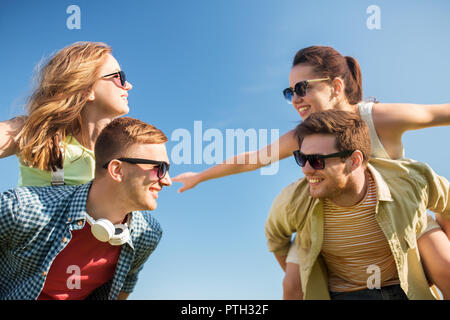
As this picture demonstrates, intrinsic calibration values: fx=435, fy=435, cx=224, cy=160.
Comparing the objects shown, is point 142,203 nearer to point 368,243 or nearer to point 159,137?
point 159,137

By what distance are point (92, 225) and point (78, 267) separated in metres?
0.51

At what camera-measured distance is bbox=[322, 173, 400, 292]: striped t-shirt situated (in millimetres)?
4789

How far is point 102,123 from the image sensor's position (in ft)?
18.0

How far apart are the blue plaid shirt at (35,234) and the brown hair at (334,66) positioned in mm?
3293

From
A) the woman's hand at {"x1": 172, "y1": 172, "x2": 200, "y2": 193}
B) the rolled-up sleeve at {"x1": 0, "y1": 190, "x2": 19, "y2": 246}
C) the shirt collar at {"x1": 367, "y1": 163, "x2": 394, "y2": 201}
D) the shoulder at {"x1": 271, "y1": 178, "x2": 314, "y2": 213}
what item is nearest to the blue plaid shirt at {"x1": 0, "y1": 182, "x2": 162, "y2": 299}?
the rolled-up sleeve at {"x1": 0, "y1": 190, "x2": 19, "y2": 246}

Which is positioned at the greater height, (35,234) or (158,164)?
(158,164)

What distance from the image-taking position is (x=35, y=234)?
162 inches

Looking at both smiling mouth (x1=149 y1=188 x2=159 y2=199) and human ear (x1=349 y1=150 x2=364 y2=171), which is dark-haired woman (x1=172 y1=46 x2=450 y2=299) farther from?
smiling mouth (x1=149 y1=188 x2=159 y2=199)

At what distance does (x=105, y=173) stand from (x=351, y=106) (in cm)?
318

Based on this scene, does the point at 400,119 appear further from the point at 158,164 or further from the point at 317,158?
the point at 158,164

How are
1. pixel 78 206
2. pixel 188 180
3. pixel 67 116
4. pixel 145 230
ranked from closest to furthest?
1. pixel 78 206
2. pixel 145 230
3. pixel 67 116
4. pixel 188 180

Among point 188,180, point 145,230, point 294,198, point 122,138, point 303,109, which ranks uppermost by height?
point 303,109

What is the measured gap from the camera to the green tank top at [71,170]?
4.99 meters

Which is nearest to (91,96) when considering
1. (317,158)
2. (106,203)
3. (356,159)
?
(106,203)
